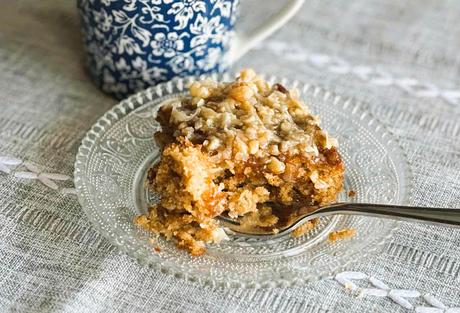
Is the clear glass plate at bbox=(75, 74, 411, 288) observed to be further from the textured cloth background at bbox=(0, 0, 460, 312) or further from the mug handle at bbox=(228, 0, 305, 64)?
the mug handle at bbox=(228, 0, 305, 64)

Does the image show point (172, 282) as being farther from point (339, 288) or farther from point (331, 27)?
point (331, 27)

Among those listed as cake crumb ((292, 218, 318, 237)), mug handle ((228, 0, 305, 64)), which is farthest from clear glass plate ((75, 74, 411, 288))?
mug handle ((228, 0, 305, 64))

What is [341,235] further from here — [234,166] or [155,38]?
[155,38]

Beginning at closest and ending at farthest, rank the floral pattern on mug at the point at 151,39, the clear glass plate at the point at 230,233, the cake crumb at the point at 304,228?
the clear glass plate at the point at 230,233
the cake crumb at the point at 304,228
the floral pattern on mug at the point at 151,39

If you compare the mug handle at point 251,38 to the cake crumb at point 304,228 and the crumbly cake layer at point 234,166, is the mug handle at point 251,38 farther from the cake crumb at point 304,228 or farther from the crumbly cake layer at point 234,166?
the cake crumb at point 304,228

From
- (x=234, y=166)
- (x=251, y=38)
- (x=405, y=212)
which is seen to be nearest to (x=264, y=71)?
(x=251, y=38)

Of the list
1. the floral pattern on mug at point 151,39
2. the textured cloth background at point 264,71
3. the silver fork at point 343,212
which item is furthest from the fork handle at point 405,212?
the floral pattern on mug at point 151,39

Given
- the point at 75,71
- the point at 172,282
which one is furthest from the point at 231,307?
the point at 75,71
